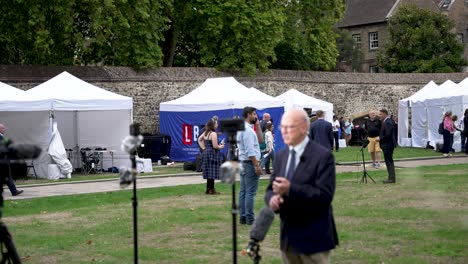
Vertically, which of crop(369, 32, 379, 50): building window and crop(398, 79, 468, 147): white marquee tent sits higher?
crop(369, 32, 379, 50): building window

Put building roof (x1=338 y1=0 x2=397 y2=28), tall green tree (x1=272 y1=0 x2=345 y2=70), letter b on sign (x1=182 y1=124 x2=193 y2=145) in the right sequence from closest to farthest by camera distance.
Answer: letter b on sign (x1=182 y1=124 x2=193 y2=145) → tall green tree (x1=272 y1=0 x2=345 y2=70) → building roof (x1=338 y1=0 x2=397 y2=28)

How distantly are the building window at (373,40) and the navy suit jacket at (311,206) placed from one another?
216 feet

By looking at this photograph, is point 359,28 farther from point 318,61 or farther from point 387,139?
point 387,139

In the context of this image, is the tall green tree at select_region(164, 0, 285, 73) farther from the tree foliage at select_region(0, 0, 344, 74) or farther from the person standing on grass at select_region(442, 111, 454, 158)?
the person standing on grass at select_region(442, 111, 454, 158)

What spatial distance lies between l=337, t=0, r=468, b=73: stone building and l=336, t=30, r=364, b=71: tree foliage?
5504 mm

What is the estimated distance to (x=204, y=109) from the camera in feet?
97.3

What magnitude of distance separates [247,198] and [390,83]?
3299 centimetres

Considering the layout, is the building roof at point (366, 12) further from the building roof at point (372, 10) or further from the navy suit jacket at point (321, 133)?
the navy suit jacket at point (321, 133)

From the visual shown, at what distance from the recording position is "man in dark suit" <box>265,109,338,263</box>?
6371 millimetres

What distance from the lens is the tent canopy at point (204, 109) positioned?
29000 millimetres

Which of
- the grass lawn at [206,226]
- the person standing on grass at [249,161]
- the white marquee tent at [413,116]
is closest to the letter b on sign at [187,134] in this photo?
the grass lawn at [206,226]

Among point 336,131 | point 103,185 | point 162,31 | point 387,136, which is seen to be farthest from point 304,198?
point 162,31

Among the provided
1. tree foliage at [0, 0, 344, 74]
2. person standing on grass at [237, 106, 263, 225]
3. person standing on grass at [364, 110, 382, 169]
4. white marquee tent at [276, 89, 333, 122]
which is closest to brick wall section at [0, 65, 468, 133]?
tree foliage at [0, 0, 344, 74]

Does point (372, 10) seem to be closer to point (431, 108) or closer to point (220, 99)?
point (431, 108)
